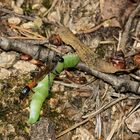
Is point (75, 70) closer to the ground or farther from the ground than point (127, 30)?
closer to the ground

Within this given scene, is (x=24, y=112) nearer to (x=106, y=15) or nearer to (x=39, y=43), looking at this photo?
(x=39, y=43)

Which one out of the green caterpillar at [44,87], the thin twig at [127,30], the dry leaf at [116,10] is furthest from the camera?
the dry leaf at [116,10]

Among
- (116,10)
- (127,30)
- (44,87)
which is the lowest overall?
(44,87)

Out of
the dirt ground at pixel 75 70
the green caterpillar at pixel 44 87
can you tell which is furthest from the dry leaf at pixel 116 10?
the green caterpillar at pixel 44 87

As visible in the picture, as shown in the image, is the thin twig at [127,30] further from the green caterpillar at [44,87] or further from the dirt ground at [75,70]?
the green caterpillar at [44,87]

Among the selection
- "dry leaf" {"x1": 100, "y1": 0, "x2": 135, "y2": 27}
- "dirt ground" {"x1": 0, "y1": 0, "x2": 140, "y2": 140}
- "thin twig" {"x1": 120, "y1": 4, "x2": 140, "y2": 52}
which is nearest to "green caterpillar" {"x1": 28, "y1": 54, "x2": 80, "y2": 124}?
"dirt ground" {"x1": 0, "y1": 0, "x2": 140, "y2": 140}

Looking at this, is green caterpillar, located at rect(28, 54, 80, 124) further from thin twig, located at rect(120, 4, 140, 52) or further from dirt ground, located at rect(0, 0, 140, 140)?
thin twig, located at rect(120, 4, 140, 52)

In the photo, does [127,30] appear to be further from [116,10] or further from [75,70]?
[75,70]

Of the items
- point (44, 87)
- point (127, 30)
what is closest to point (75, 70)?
point (44, 87)

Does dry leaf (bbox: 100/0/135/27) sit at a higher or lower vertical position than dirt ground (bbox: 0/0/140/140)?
higher
